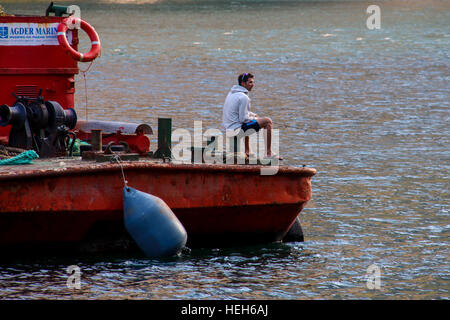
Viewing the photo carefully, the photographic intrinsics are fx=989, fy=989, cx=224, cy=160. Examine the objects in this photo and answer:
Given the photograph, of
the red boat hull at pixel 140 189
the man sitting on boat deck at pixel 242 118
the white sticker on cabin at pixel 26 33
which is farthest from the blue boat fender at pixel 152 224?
the white sticker on cabin at pixel 26 33

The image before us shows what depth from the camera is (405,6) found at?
124000 mm

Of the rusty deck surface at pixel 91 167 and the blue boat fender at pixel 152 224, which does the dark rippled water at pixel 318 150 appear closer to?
the blue boat fender at pixel 152 224

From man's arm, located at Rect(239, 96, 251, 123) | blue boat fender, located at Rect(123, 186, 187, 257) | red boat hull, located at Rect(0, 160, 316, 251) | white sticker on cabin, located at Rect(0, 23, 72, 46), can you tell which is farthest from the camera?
white sticker on cabin, located at Rect(0, 23, 72, 46)

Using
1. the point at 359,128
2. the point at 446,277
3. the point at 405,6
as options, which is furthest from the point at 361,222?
the point at 405,6

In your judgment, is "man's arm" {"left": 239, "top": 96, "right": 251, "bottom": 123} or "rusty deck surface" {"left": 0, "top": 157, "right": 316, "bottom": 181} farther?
"man's arm" {"left": 239, "top": 96, "right": 251, "bottom": 123}

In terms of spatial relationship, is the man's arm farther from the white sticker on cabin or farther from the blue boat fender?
the white sticker on cabin

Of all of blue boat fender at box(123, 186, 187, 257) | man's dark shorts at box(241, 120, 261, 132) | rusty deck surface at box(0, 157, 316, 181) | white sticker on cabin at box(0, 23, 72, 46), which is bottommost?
blue boat fender at box(123, 186, 187, 257)

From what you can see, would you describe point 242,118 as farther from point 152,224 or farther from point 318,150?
point 318,150

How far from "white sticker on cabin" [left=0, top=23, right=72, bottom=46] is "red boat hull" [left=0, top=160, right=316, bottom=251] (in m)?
2.26

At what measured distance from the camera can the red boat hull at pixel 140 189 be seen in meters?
10.3

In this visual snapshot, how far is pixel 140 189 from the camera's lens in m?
10.7

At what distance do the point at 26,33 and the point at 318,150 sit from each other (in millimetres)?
7882

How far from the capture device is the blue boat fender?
34.2ft

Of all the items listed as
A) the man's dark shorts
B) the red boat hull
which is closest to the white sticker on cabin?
the red boat hull
